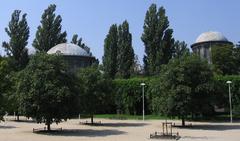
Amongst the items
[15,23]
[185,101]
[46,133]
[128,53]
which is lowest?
[46,133]

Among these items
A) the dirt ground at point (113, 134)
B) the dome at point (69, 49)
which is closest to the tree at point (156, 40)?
the dome at point (69, 49)

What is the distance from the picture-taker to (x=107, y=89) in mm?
40281

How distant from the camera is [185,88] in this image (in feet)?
114

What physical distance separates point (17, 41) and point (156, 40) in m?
18.3

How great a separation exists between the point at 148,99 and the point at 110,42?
555 inches

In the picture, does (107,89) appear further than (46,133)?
Yes

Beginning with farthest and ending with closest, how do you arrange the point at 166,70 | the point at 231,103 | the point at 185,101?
the point at 231,103 → the point at 166,70 → the point at 185,101

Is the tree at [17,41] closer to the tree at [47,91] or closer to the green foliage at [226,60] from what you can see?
the tree at [47,91]

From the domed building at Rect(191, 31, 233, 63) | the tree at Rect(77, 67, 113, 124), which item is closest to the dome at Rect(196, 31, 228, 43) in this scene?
the domed building at Rect(191, 31, 233, 63)

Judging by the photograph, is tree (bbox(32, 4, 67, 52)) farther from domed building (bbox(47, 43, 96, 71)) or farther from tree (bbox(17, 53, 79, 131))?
tree (bbox(17, 53, 79, 131))

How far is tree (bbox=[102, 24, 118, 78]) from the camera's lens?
60156 millimetres

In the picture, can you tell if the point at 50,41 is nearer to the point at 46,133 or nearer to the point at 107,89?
the point at 107,89

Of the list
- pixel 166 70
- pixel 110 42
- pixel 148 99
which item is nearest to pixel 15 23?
pixel 110 42

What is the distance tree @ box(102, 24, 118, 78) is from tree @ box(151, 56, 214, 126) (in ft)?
76.3
